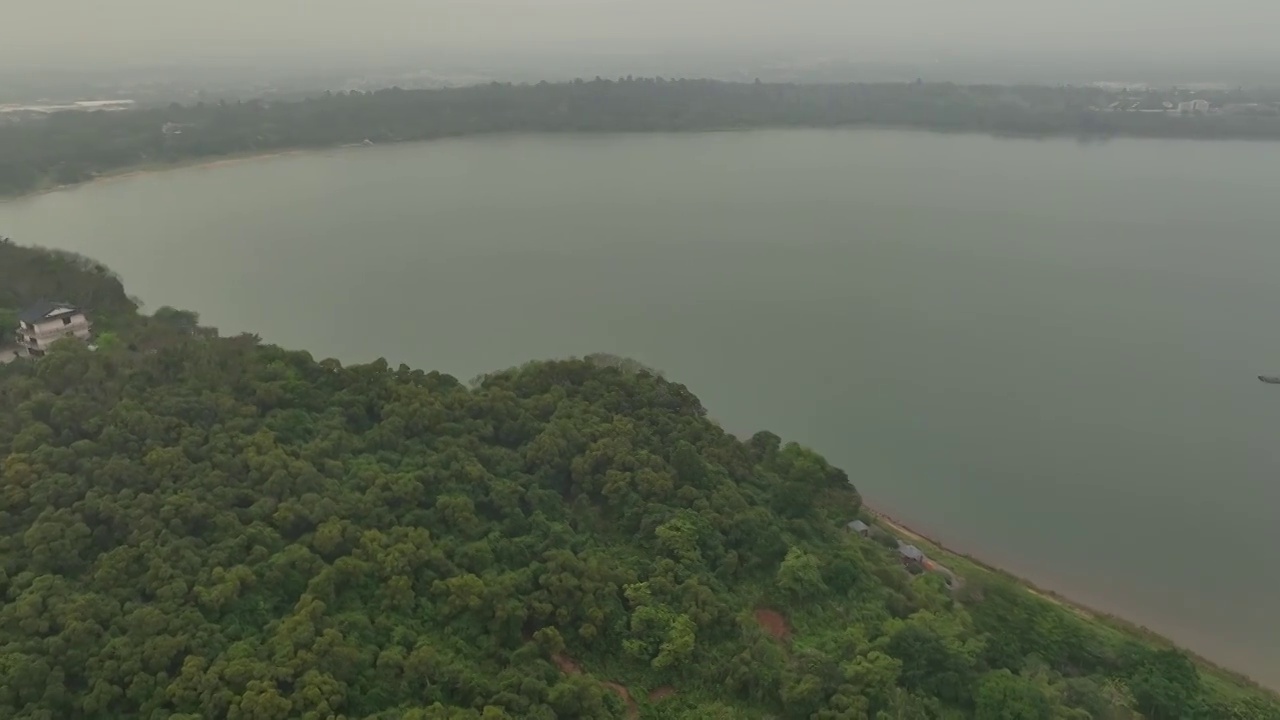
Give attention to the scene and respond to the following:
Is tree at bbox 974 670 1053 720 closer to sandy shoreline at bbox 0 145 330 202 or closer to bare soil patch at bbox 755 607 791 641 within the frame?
bare soil patch at bbox 755 607 791 641

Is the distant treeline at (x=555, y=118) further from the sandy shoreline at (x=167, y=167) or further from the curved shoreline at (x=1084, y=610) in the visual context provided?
the curved shoreline at (x=1084, y=610)

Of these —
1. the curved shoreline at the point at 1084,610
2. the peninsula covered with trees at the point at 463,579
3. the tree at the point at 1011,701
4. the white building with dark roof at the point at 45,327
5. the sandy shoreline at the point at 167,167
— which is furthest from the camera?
the sandy shoreline at the point at 167,167

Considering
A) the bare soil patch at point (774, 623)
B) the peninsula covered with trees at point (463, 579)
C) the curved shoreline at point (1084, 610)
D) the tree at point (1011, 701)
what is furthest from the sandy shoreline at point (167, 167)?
the tree at point (1011, 701)

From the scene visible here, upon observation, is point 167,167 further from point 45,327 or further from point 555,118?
point 45,327

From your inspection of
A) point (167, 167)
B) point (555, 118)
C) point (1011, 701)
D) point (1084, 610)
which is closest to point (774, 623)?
point (1011, 701)

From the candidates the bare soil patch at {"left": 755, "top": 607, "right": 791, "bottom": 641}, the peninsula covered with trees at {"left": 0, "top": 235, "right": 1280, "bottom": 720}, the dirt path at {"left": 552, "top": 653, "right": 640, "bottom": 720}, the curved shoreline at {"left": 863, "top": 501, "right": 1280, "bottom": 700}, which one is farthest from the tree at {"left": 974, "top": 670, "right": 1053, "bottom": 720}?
the dirt path at {"left": 552, "top": 653, "right": 640, "bottom": 720}
